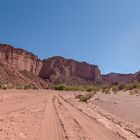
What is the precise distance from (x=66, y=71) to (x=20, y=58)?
37.2 meters

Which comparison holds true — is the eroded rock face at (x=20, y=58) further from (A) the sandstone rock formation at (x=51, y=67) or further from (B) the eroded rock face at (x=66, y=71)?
(B) the eroded rock face at (x=66, y=71)

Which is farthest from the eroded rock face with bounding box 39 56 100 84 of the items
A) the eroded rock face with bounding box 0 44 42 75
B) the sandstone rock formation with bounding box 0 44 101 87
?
the eroded rock face with bounding box 0 44 42 75

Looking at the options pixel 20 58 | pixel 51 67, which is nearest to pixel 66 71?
pixel 51 67

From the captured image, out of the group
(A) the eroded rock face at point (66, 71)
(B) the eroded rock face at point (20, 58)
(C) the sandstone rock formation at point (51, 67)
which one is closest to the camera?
(B) the eroded rock face at point (20, 58)

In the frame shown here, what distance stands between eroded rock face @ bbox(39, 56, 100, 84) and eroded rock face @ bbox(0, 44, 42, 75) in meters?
5.99

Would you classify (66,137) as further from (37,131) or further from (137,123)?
(137,123)

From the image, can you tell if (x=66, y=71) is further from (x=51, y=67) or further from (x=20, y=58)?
(x=20, y=58)

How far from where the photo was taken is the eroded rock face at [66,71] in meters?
165

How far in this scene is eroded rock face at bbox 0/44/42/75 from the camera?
145m

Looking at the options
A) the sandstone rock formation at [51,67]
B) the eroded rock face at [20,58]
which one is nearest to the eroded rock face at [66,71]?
the sandstone rock formation at [51,67]

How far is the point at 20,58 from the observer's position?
497ft

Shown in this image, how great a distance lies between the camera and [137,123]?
42.8 ft

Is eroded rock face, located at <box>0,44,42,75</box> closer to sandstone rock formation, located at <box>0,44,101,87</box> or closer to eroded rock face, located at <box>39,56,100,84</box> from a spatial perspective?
sandstone rock formation, located at <box>0,44,101,87</box>

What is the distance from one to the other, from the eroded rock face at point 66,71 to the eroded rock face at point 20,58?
5.99m
